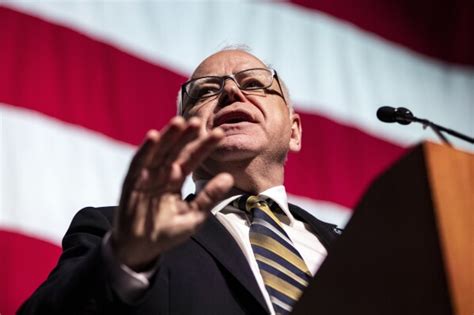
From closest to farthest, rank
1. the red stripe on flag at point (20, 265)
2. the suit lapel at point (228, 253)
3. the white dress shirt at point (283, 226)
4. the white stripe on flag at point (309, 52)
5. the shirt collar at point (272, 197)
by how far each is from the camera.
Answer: the suit lapel at point (228, 253), the white dress shirt at point (283, 226), the shirt collar at point (272, 197), the red stripe on flag at point (20, 265), the white stripe on flag at point (309, 52)

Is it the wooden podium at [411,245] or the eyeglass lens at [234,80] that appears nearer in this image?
the wooden podium at [411,245]

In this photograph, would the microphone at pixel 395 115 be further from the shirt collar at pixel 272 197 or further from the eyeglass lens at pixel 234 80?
the eyeglass lens at pixel 234 80

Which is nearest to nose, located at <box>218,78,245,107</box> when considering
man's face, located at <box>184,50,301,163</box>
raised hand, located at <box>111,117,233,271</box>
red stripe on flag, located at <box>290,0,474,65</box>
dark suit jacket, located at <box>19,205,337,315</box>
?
man's face, located at <box>184,50,301,163</box>

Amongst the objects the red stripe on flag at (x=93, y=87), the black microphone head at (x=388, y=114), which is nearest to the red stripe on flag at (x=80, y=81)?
the red stripe on flag at (x=93, y=87)

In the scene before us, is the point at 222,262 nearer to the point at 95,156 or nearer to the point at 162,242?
the point at 162,242

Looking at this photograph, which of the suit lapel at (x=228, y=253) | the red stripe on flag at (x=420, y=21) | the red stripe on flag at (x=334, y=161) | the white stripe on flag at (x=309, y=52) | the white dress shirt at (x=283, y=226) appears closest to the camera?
the suit lapel at (x=228, y=253)

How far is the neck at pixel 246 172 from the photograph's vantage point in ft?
5.74

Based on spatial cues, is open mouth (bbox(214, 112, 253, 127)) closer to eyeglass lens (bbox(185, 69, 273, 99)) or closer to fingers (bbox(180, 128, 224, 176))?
eyeglass lens (bbox(185, 69, 273, 99))

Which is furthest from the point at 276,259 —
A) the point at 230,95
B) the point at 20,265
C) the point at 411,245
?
the point at 20,265

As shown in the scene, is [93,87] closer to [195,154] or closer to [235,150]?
[235,150]

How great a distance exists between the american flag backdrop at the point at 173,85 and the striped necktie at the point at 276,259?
75 centimetres

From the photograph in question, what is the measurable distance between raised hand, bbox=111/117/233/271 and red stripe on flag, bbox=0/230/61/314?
4.34 feet

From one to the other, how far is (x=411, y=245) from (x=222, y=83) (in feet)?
3.42

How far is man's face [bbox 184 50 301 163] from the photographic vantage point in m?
1.73
